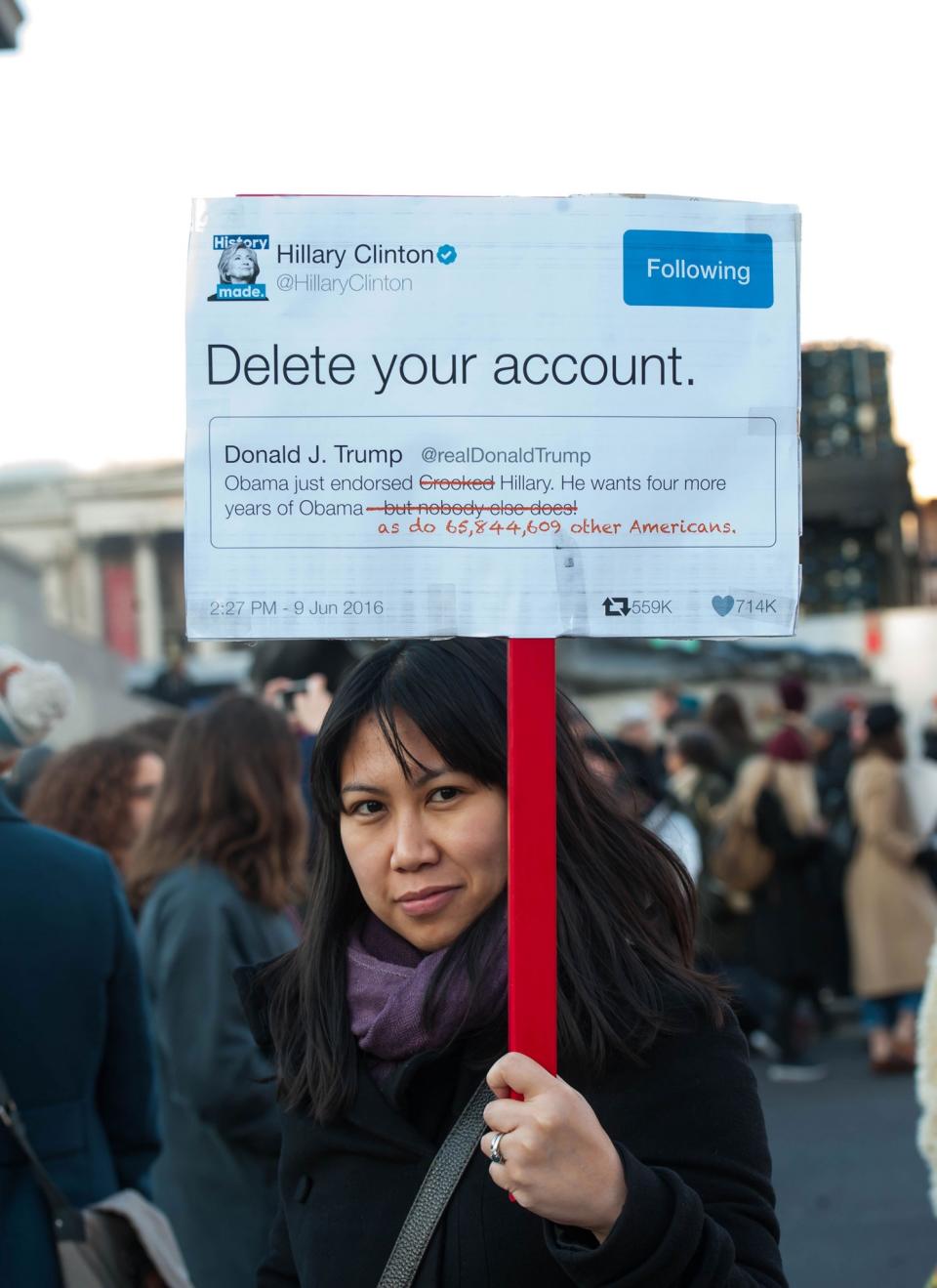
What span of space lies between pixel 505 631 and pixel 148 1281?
5.61 ft

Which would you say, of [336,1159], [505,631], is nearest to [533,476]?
[505,631]

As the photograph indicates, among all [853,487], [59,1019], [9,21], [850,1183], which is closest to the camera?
[59,1019]

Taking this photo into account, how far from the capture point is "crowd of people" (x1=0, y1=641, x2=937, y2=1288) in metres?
1.85

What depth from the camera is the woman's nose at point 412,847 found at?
2.01 m

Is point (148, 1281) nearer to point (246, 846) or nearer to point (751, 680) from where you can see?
point (246, 846)

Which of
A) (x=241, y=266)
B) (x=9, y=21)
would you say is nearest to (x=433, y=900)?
(x=241, y=266)

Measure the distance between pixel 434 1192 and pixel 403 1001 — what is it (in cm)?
23

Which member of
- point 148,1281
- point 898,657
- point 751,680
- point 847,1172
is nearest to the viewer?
point 148,1281

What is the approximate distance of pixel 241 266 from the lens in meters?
1.78

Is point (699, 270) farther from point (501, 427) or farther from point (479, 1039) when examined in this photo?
point (479, 1039)

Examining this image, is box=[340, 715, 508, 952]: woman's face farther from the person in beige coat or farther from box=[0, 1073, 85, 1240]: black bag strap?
the person in beige coat

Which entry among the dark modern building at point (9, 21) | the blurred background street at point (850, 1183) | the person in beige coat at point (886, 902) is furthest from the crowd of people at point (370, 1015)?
the person in beige coat at point (886, 902)

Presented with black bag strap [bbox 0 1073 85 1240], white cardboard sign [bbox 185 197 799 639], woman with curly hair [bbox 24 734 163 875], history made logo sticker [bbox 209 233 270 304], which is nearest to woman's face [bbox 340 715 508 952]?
white cardboard sign [bbox 185 197 799 639]

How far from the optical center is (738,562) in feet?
5.87
